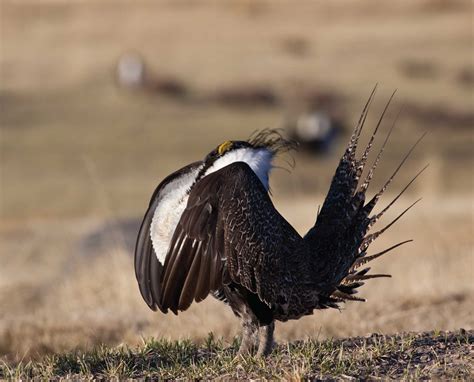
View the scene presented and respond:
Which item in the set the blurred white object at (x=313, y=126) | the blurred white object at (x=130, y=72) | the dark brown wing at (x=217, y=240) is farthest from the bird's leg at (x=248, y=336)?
the blurred white object at (x=130, y=72)

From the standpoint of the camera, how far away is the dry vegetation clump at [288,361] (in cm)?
439

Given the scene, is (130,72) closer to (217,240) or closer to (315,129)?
(315,129)

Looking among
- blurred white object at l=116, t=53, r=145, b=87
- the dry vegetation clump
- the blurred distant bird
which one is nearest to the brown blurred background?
blurred white object at l=116, t=53, r=145, b=87

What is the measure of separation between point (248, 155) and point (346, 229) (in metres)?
0.55

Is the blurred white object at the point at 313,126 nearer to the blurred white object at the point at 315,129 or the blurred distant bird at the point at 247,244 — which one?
the blurred white object at the point at 315,129

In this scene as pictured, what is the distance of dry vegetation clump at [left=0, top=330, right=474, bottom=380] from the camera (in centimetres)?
439

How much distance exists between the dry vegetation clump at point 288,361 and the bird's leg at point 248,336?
0.22ft

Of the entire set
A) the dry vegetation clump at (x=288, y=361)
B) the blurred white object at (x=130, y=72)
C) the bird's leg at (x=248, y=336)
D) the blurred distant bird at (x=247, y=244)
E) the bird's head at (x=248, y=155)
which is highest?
the blurred white object at (x=130, y=72)

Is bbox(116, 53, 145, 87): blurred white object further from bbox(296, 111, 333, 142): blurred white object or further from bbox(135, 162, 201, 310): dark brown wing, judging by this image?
bbox(135, 162, 201, 310): dark brown wing

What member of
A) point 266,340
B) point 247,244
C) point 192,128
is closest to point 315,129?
point 192,128

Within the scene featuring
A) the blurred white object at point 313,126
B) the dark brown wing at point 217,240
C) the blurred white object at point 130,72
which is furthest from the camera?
the blurred white object at point 130,72

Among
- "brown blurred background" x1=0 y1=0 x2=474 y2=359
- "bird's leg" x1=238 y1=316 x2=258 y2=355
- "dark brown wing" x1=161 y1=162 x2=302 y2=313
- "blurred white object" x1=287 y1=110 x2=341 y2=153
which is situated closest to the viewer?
"dark brown wing" x1=161 y1=162 x2=302 y2=313

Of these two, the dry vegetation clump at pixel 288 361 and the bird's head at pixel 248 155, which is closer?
the dry vegetation clump at pixel 288 361

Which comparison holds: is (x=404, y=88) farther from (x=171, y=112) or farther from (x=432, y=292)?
(x=432, y=292)
